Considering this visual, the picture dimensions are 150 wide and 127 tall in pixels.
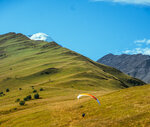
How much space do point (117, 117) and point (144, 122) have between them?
6.67 meters

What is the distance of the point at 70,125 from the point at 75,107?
14642 millimetres

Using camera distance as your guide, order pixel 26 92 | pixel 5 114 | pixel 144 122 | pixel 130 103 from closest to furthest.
→ pixel 144 122 → pixel 130 103 → pixel 5 114 → pixel 26 92

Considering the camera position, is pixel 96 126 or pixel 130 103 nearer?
pixel 96 126

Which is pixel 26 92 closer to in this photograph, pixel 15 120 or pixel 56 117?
pixel 15 120

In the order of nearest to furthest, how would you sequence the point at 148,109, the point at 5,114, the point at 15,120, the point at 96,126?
the point at 96,126 < the point at 148,109 < the point at 15,120 < the point at 5,114

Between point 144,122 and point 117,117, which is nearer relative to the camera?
point 144,122

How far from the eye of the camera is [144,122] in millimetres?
39781

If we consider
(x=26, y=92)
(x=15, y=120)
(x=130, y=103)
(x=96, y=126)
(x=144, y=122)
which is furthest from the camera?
(x=26, y=92)

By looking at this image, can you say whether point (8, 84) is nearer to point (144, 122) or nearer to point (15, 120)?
point (15, 120)

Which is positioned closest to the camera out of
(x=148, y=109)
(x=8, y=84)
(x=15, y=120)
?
(x=148, y=109)

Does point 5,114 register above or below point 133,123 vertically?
below

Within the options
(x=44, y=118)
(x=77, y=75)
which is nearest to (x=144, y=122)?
(x=44, y=118)

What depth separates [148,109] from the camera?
149 ft

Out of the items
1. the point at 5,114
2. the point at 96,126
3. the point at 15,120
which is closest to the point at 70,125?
the point at 96,126
